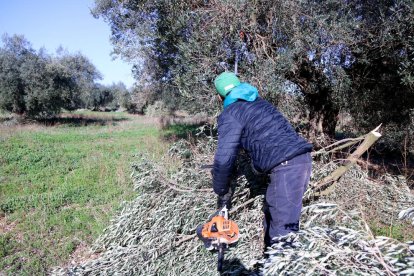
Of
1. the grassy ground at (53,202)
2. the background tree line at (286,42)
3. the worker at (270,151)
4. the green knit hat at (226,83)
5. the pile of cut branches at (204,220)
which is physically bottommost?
the grassy ground at (53,202)

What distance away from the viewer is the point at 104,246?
4195mm

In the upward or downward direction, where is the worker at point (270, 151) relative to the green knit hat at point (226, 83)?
downward

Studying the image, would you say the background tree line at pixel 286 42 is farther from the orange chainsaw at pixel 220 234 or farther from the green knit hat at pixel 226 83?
the orange chainsaw at pixel 220 234

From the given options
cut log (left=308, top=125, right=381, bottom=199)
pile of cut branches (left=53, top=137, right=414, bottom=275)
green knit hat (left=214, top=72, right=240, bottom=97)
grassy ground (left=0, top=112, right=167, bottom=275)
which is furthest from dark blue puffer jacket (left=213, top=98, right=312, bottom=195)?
grassy ground (left=0, top=112, right=167, bottom=275)

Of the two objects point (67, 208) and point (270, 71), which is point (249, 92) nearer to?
point (270, 71)

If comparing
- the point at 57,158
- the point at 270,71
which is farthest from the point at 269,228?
the point at 57,158

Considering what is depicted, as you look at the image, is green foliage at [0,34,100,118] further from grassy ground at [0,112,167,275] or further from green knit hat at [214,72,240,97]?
green knit hat at [214,72,240,97]

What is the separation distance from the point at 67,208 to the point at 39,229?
0.82 metres

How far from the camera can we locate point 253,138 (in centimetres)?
297

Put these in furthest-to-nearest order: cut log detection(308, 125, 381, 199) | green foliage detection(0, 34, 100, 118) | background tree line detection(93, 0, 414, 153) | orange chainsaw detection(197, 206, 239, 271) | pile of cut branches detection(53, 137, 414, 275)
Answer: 1. green foliage detection(0, 34, 100, 118)
2. background tree line detection(93, 0, 414, 153)
3. cut log detection(308, 125, 381, 199)
4. orange chainsaw detection(197, 206, 239, 271)
5. pile of cut branches detection(53, 137, 414, 275)

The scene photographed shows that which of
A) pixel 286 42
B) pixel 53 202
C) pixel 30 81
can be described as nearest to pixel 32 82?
pixel 30 81

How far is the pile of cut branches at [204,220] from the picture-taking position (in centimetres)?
205

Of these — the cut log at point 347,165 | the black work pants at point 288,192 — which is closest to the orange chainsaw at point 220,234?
the black work pants at point 288,192

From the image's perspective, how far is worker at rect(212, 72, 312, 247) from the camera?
2.89m
